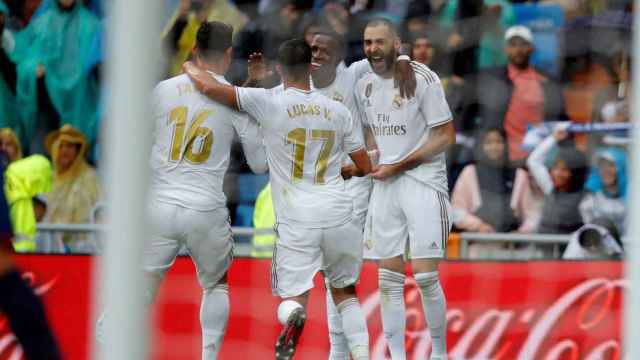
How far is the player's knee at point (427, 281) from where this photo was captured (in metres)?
5.95

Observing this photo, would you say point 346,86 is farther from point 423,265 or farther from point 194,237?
point 194,237

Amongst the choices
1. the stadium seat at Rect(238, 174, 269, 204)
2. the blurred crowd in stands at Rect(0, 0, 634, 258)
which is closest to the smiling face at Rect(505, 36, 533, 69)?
the blurred crowd in stands at Rect(0, 0, 634, 258)

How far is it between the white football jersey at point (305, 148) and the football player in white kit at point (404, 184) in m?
0.37

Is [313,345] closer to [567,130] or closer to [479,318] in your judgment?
[479,318]

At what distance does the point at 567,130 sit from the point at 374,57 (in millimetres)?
1094

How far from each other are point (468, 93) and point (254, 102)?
163cm

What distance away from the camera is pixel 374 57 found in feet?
19.7

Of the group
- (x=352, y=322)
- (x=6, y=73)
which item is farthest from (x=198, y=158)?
(x=6, y=73)

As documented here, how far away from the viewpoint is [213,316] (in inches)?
229

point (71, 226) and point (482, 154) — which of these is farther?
point (71, 226)

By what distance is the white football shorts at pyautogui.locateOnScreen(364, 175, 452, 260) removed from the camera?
5941 mm

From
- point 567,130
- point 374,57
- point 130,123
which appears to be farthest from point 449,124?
point 130,123

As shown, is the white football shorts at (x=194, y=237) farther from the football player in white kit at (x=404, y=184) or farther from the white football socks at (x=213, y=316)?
the football player in white kit at (x=404, y=184)

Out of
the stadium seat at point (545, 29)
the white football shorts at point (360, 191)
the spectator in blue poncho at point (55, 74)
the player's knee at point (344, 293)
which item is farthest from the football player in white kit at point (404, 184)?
the spectator in blue poncho at point (55, 74)
